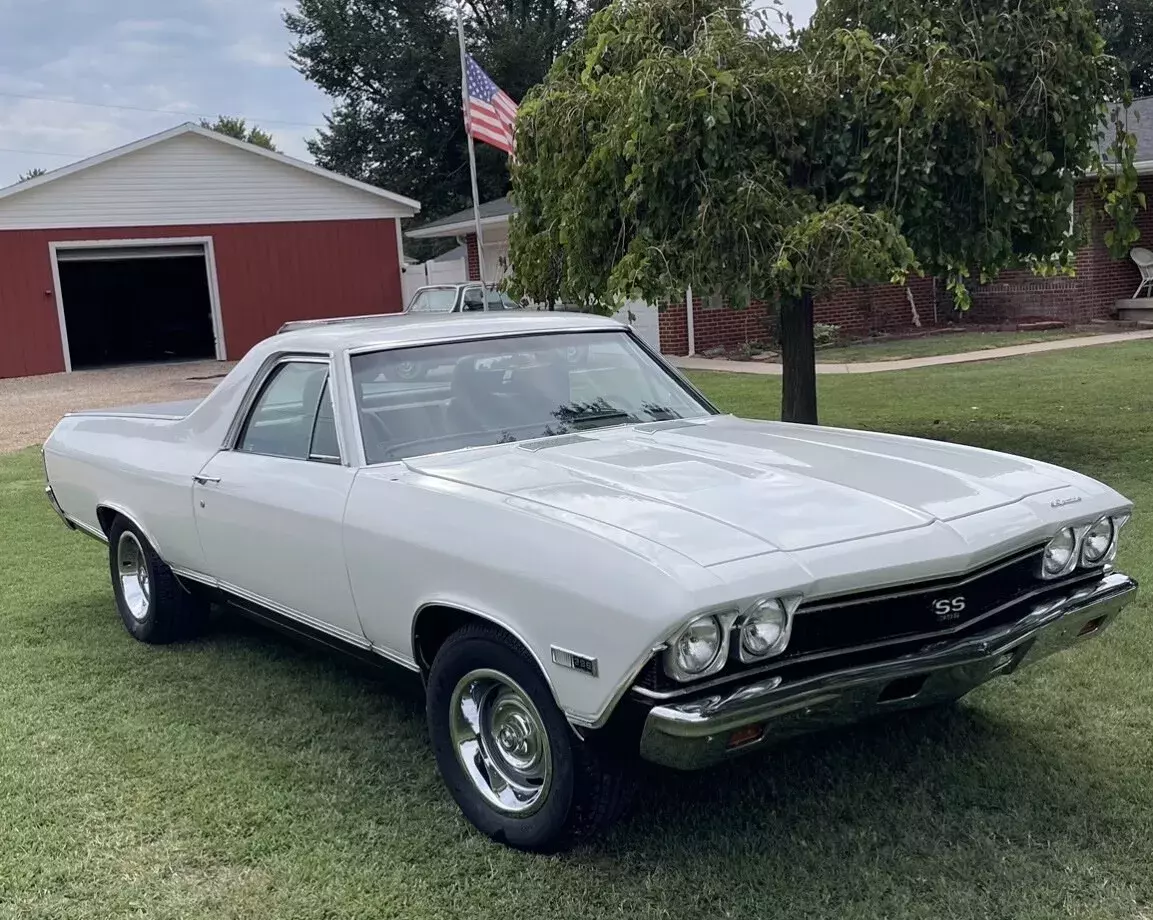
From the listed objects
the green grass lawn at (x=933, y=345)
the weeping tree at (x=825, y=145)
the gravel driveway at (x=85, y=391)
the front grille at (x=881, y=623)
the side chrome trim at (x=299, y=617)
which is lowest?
the green grass lawn at (x=933, y=345)

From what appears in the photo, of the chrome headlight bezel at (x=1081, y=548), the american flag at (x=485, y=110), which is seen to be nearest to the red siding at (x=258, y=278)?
the american flag at (x=485, y=110)

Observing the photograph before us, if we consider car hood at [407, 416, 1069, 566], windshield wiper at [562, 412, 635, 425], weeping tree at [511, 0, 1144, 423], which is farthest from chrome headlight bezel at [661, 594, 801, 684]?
weeping tree at [511, 0, 1144, 423]

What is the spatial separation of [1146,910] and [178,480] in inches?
151

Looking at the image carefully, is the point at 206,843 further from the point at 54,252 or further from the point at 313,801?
the point at 54,252

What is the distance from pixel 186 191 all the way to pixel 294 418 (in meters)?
21.3

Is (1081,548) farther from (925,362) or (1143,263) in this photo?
(1143,263)

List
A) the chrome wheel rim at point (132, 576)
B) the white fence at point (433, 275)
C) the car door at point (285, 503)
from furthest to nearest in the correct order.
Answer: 1. the white fence at point (433, 275)
2. the chrome wheel rim at point (132, 576)
3. the car door at point (285, 503)

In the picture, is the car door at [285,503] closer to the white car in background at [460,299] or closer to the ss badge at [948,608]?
the ss badge at [948,608]

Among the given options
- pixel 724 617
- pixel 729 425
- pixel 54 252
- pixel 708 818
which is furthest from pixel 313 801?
pixel 54 252

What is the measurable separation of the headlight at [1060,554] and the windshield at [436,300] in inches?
636

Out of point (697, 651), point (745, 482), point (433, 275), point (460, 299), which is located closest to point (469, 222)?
point (433, 275)

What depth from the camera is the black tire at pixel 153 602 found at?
5344 millimetres

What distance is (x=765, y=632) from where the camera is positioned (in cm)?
297

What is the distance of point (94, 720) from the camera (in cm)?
464
